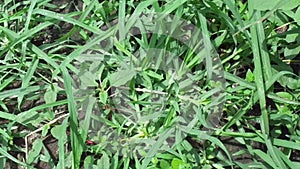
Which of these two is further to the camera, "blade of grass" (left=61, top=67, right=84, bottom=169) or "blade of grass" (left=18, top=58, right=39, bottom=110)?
"blade of grass" (left=18, top=58, right=39, bottom=110)

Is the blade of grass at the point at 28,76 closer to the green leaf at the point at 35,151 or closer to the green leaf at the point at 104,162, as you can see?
the green leaf at the point at 35,151

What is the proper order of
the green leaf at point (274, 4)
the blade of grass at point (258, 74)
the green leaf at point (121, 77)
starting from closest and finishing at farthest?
the green leaf at point (274, 4), the blade of grass at point (258, 74), the green leaf at point (121, 77)

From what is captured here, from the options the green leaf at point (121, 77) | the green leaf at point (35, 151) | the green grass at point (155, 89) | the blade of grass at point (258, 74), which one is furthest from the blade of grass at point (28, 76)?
the blade of grass at point (258, 74)

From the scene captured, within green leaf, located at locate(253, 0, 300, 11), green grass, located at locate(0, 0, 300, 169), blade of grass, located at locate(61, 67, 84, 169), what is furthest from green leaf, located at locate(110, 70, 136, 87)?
green leaf, located at locate(253, 0, 300, 11)

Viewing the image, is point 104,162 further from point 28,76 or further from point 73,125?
point 28,76

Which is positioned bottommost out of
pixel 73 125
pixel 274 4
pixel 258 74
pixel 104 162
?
pixel 104 162

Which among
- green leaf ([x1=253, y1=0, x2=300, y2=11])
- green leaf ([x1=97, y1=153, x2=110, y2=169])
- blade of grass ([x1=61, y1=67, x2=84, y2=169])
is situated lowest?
green leaf ([x1=97, y1=153, x2=110, y2=169])

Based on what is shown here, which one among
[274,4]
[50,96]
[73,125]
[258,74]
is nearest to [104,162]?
[73,125]

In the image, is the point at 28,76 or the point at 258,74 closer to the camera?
the point at 258,74

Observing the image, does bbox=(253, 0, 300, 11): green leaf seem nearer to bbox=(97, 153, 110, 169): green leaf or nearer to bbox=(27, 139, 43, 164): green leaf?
bbox=(97, 153, 110, 169): green leaf
